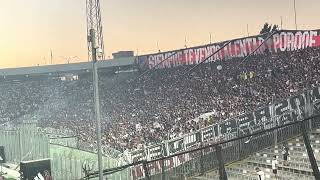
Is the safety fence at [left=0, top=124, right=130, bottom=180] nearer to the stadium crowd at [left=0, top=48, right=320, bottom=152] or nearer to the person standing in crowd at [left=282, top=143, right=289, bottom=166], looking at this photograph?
the stadium crowd at [left=0, top=48, right=320, bottom=152]

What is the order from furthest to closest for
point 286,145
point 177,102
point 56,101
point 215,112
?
point 56,101 → point 177,102 → point 215,112 → point 286,145

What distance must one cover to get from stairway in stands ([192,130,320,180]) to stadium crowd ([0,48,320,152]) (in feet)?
18.7

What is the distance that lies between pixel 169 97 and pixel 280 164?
19.2 meters

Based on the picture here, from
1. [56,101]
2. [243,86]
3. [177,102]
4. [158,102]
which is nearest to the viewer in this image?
[243,86]

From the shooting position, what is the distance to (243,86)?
Result: 25625 millimetres

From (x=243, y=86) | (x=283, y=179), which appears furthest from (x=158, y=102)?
(x=283, y=179)

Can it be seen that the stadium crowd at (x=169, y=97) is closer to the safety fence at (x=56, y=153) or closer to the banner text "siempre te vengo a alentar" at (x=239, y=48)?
the banner text "siempre te vengo a alentar" at (x=239, y=48)

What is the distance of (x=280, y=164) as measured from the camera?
45.2 ft

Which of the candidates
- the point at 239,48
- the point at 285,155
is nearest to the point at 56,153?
the point at 285,155

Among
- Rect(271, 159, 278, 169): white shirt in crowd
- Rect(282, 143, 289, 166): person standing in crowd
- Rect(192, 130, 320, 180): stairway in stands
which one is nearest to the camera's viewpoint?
Rect(192, 130, 320, 180): stairway in stands

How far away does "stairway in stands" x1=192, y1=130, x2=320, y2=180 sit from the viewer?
12789 millimetres

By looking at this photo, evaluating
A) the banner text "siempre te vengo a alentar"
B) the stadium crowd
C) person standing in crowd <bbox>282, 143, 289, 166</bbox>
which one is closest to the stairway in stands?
person standing in crowd <bbox>282, 143, 289, 166</bbox>

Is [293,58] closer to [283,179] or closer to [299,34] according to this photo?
[299,34]

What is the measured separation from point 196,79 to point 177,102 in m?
3.91
